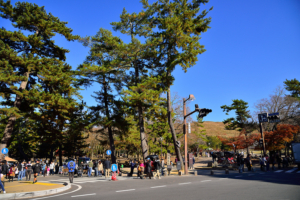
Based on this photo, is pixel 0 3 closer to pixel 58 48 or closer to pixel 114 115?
pixel 58 48

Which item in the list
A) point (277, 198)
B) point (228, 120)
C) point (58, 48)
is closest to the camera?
point (277, 198)

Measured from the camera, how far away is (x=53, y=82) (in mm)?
24375

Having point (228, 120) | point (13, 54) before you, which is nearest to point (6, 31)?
point (13, 54)

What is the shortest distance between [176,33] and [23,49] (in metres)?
20.4

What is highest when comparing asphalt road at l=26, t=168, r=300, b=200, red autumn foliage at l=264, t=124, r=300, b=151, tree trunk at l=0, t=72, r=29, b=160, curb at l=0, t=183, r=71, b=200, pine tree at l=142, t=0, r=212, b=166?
pine tree at l=142, t=0, r=212, b=166

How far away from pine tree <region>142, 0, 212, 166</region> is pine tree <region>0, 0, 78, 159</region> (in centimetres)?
1364

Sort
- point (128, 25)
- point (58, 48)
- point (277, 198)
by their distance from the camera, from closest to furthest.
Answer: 1. point (277, 198)
2. point (128, 25)
3. point (58, 48)

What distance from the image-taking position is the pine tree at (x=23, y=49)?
73.6ft

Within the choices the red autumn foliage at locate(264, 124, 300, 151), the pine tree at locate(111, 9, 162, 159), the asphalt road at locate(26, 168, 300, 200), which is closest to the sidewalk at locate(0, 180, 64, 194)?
the asphalt road at locate(26, 168, 300, 200)

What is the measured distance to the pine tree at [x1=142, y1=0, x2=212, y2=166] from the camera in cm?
2073

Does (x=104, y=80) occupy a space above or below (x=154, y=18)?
below

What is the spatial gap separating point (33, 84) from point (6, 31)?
7112 millimetres

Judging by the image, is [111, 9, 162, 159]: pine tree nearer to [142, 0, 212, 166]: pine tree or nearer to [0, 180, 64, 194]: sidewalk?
[142, 0, 212, 166]: pine tree

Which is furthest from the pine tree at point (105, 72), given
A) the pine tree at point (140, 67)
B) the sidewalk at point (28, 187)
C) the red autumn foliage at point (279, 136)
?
the red autumn foliage at point (279, 136)
